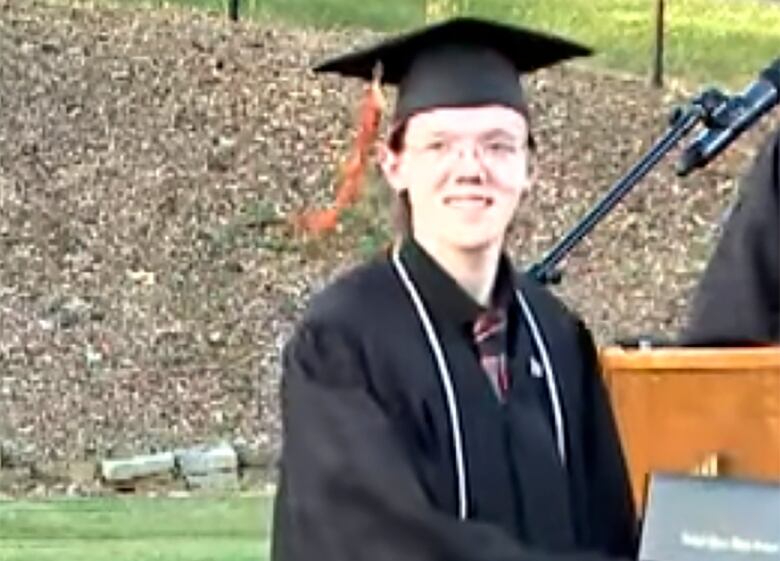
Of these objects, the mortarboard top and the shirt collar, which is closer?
the shirt collar

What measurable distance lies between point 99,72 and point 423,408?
1248 cm

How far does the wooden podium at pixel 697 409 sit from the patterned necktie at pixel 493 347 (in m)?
0.28

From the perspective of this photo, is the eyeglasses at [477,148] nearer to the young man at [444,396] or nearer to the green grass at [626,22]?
the young man at [444,396]

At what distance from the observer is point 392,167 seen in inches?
147

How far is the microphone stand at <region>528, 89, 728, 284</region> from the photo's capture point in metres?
4.76

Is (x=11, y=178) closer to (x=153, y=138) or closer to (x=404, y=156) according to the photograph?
(x=153, y=138)

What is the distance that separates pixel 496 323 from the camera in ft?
12.3

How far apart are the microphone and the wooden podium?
2.20 ft

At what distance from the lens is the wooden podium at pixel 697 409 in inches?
155

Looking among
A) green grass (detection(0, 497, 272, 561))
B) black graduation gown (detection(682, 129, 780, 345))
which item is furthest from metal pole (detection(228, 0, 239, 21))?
black graduation gown (detection(682, 129, 780, 345))

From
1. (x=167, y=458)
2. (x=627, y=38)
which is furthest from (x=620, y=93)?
(x=167, y=458)

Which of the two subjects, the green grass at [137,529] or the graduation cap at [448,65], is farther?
the green grass at [137,529]

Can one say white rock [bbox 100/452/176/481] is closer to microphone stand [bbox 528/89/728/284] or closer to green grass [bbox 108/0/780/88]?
microphone stand [bbox 528/89/728/284]

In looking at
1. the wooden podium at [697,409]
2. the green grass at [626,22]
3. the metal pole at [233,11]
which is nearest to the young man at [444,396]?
the wooden podium at [697,409]
